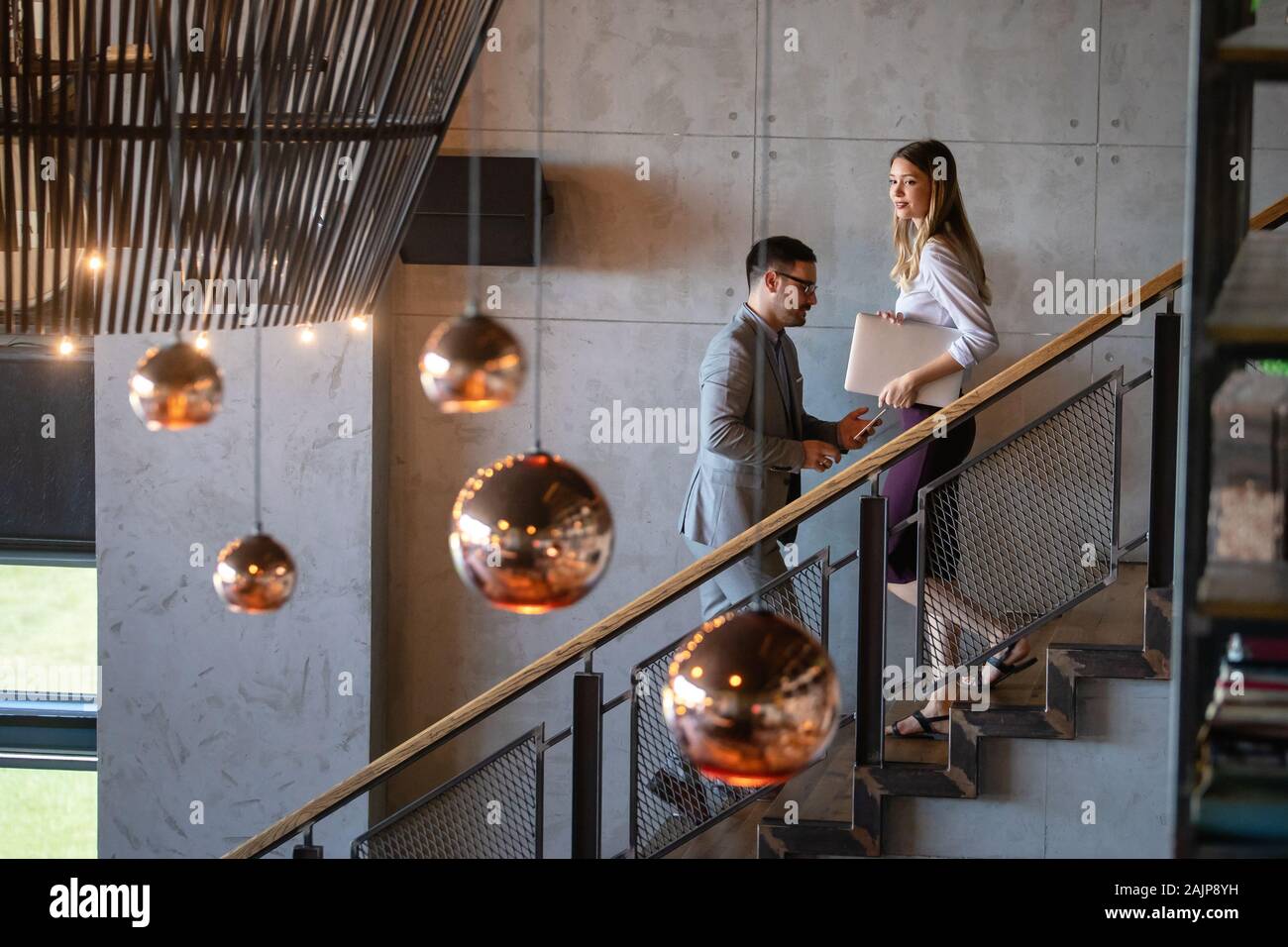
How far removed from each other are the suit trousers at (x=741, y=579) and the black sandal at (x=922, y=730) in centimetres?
61

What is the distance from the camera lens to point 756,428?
4.66 meters

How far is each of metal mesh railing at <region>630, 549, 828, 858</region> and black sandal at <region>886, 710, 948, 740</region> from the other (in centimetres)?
51

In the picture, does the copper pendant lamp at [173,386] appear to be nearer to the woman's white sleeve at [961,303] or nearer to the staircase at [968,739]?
the staircase at [968,739]

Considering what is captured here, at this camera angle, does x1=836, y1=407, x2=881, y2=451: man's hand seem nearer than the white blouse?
No

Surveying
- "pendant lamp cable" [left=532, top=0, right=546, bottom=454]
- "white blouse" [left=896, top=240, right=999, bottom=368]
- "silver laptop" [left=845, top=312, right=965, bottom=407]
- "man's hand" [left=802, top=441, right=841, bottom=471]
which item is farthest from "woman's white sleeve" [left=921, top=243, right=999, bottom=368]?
"pendant lamp cable" [left=532, top=0, right=546, bottom=454]

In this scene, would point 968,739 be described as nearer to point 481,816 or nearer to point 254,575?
point 481,816

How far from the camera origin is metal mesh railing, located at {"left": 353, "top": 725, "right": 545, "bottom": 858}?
4375 millimetres

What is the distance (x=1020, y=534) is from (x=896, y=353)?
0.79 metres

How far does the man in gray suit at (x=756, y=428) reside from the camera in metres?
4.70

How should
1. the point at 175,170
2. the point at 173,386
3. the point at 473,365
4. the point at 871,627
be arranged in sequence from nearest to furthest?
the point at 175,170
the point at 473,365
the point at 173,386
the point at 871,627

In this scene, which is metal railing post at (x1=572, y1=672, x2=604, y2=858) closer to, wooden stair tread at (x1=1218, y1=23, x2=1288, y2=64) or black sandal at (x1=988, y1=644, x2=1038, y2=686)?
black sandal at (x1=988, y1=644, x2=1038, y2=686)

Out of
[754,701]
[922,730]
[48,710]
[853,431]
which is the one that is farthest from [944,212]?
[48,710]
